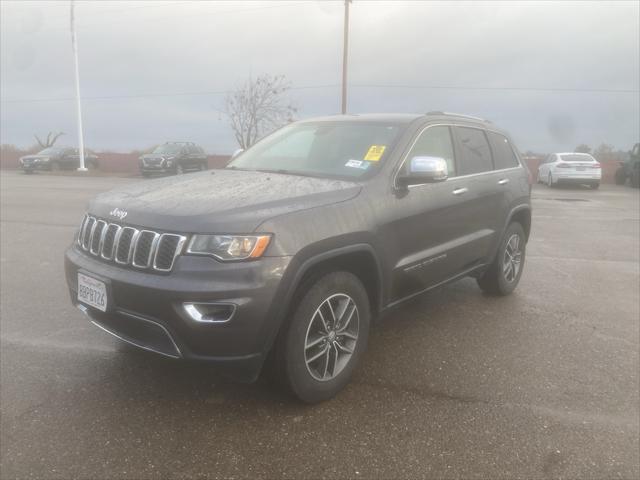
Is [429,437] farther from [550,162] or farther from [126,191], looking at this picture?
[550,162]

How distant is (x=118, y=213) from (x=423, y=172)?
6.19 ft

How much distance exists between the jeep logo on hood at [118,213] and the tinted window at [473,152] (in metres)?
2.68

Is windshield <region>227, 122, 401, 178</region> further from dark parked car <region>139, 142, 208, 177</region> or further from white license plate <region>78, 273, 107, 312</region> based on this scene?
dark parked car <region>139, 142, 208, 177</region>

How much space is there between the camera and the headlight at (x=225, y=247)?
2479 mm

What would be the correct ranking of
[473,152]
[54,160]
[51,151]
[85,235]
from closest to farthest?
[85,235] < [473,152] < [54,160] < [51,151]

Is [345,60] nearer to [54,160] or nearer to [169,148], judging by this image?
[169,148]

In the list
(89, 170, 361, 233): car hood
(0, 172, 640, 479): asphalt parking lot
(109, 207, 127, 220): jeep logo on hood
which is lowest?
(0, 172, 640, 479): asphalt parking lot

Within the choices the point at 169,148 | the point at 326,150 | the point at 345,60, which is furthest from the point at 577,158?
the point at 326,150

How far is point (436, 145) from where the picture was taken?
156 inches

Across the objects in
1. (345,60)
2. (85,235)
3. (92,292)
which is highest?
(345,60)

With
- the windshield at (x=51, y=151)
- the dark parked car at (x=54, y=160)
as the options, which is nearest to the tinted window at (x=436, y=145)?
the dark parked car at (x=54, y=160)

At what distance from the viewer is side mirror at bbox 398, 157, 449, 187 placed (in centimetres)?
326

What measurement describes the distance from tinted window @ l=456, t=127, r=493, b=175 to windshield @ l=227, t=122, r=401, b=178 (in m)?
0.88

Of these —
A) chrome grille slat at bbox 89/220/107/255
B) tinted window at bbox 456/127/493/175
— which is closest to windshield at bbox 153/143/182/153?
tinted window at bbox 456/127/493/175
